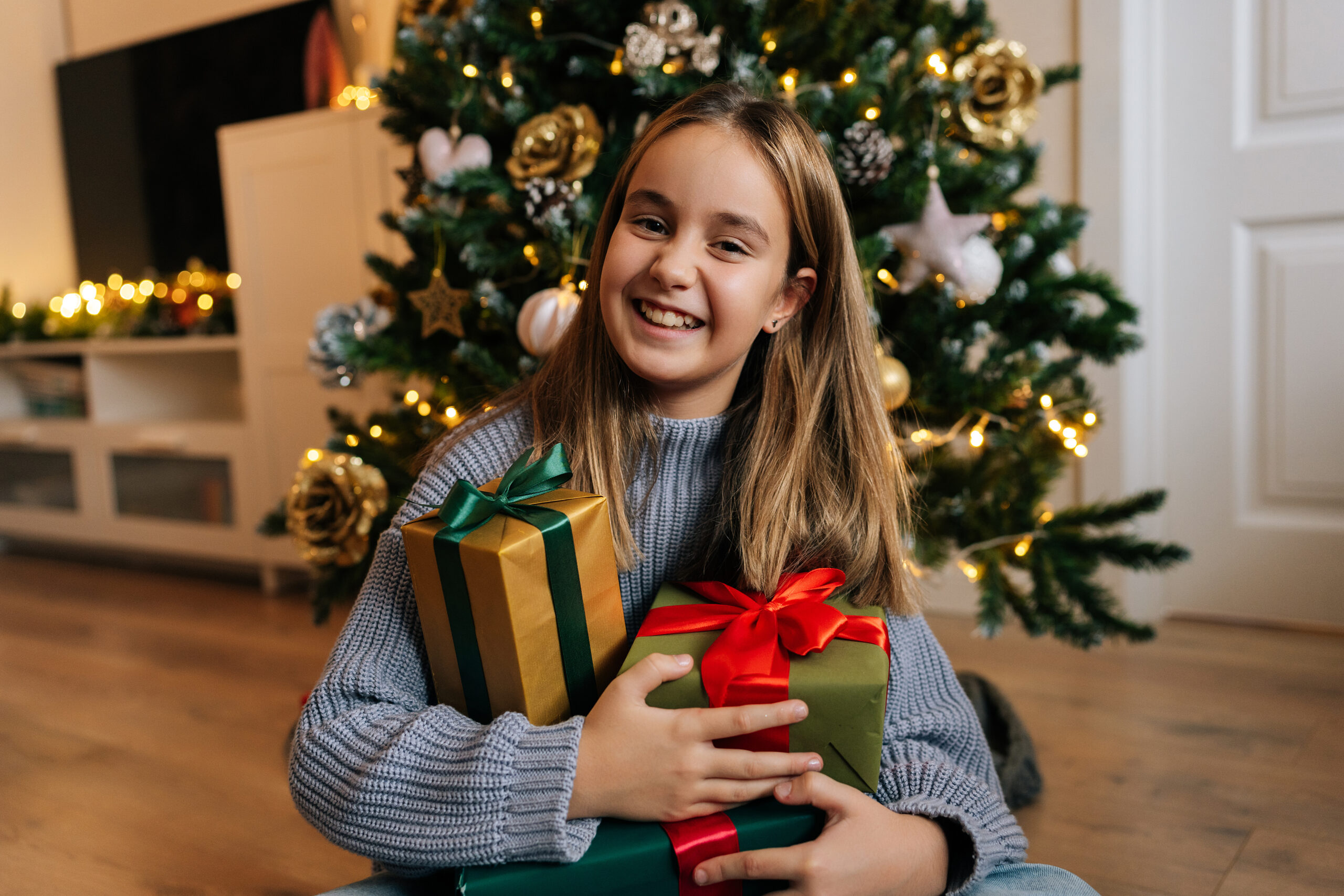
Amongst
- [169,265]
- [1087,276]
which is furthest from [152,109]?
[1087,276]

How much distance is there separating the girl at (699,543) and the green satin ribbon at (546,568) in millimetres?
45

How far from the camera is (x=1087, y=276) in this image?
1304 mm

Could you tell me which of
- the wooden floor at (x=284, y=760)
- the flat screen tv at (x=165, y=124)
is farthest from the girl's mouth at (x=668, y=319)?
the flat screen tv at (x=165, y=124)

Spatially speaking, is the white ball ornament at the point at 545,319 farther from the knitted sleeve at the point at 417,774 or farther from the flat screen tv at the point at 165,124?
the flat screen tv at the point at 165,124

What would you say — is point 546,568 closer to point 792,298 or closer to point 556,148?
point 792,298

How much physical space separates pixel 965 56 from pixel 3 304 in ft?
10.4

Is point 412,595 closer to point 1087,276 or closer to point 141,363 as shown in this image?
point 1087,276

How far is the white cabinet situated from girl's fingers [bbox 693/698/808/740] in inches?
55.9

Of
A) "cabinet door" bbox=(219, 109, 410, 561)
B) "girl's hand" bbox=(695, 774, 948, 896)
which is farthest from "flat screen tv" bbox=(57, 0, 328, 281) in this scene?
"girl's hand" bbox=(695, 774, 948, 896)

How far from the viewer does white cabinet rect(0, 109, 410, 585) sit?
2322mm

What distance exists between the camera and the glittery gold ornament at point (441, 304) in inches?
50.6

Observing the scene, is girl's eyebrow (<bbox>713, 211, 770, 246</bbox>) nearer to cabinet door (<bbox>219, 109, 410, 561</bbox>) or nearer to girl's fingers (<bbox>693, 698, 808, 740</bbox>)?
girl's fingers (<bbox>693, 698, 808, 740</bbox>)

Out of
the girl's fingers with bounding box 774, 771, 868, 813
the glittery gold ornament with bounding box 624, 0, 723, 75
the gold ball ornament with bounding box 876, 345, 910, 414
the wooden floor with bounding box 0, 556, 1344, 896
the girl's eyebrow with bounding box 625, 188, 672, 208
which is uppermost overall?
the glittery gold ornament with bounding box 624, 0, 723, 75

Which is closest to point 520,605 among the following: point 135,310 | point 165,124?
point 135,310
